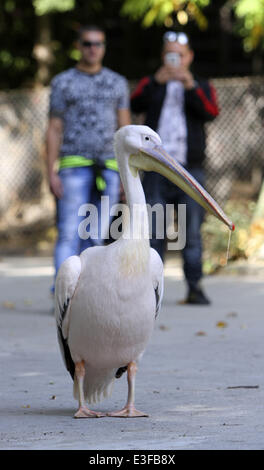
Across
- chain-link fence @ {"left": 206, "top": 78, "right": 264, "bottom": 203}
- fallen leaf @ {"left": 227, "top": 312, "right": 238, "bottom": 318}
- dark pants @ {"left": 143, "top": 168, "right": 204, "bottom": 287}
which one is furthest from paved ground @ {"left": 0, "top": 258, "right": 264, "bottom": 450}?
chain-link fence @ {"left": 206, "top": 78, "right": 264, "bottom": 203}

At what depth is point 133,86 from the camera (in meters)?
15.8

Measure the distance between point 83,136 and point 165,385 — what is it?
316 centimetres

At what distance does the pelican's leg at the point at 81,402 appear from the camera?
5.25m

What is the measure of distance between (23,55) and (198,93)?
1068 centimetres

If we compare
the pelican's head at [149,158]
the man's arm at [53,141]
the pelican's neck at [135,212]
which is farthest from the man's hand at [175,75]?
the pelican's neck at [135,212]

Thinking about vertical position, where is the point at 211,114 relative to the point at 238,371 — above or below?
above

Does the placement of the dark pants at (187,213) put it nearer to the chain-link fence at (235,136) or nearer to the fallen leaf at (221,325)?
the fallen leaf at (221,325)

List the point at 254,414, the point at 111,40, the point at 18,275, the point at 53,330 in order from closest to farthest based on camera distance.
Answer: the point at 254,414, the point at 53,330, the point at 18,275, the point at 111,40

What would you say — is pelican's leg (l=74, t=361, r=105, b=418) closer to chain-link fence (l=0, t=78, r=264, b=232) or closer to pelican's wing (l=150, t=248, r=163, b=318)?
pelican's wing (l=150, t=248, r=163, b=318)

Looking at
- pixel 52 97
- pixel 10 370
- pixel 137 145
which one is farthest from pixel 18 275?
pixel 137 145

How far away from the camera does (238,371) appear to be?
21.4 feet

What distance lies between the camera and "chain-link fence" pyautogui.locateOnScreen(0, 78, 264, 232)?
15.2m

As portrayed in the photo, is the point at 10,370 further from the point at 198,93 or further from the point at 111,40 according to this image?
the point at 111,40

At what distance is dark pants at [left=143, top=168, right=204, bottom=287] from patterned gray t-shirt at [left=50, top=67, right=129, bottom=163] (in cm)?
69
